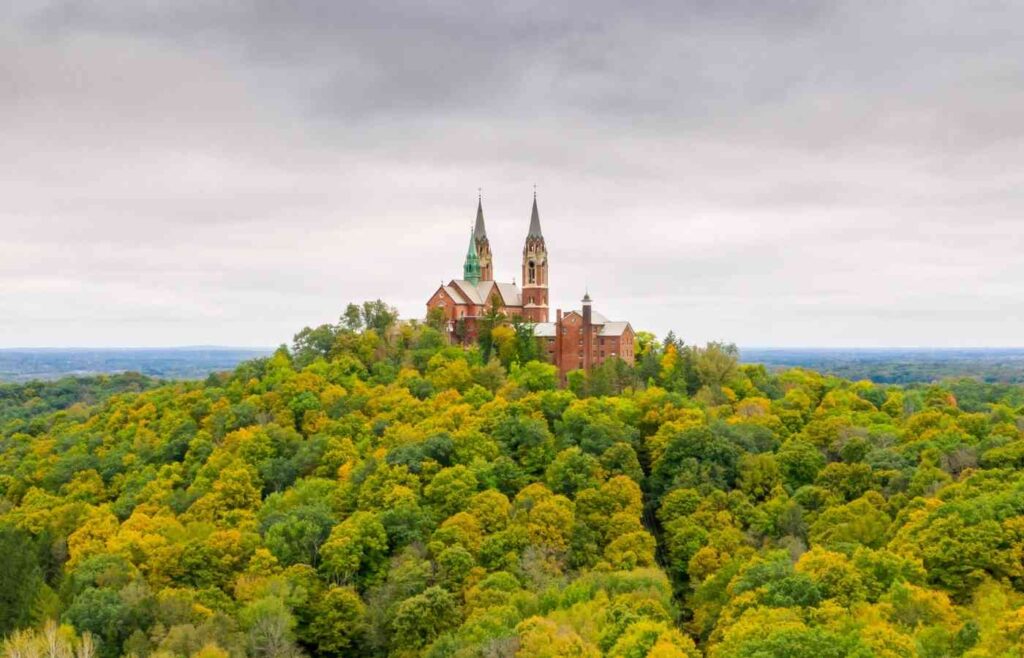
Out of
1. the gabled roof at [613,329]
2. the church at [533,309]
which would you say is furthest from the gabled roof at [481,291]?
the gabled roof at [613,329]

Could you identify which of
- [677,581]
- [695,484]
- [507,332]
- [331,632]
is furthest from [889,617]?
[507,332]

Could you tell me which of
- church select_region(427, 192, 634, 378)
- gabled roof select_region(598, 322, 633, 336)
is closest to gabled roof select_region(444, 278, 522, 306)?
church select_region(427, 192, 634, 378)

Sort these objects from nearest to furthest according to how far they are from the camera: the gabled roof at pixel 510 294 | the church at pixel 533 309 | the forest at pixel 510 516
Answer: the forest at pixel 510 516, the church at pixel 533 309, the gabled roof at pixel 510 294

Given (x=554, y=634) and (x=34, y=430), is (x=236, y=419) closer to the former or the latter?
(x=34, y=430)

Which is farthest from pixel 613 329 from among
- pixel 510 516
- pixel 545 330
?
pixel 510 516

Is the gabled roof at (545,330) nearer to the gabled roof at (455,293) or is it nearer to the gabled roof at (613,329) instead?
the gabled roof at (613,329)
